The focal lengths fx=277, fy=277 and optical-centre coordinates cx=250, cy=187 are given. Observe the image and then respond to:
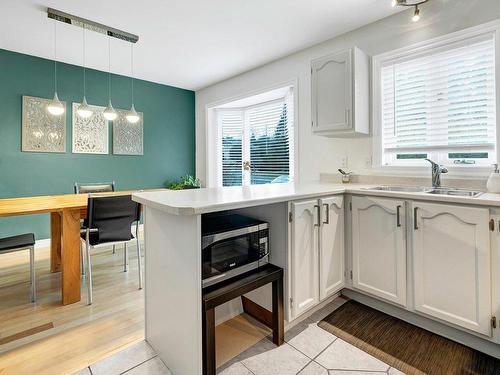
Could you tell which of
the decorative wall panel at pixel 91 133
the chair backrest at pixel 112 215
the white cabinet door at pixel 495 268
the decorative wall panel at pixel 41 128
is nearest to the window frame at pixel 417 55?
the white cabinet door at pixel 495 268

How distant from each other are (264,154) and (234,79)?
4.06ft

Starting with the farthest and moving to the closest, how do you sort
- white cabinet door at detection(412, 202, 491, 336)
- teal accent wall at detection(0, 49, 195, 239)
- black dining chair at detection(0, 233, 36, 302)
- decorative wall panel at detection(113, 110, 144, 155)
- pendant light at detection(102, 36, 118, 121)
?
decorative wall panel at detection(113, 110, 144, 155), teal accent wall at detection(0, 49, 195, 239), pendant light at detection(102, 36, 118, 121), black dining chair at detection(0, 233, 36, 302), white cabinet door at detection(412, 202, 491, 336)

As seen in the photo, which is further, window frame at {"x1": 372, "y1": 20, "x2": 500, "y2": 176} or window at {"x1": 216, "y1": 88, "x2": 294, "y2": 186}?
window at {"x1": 216, "y1": 88, "x2": 294, "y2": 186}

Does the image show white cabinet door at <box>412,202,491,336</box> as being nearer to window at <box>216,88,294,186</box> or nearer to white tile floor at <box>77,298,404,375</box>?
white tile floor at <box>77,298,404,375</box>

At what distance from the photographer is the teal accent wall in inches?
136

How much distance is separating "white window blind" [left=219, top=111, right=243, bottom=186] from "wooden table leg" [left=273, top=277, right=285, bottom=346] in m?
3.20

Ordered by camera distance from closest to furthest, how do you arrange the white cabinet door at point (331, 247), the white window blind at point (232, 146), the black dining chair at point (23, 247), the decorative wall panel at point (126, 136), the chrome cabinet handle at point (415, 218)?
the chrome cabinet handle at point (415, 218) < the white cabinet door at point (331, 247) < the black dining chair at point (23, 247) < the decorative wall panel at point (126, 136) < the white window blind at point (232, 146)

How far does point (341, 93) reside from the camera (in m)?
2.43

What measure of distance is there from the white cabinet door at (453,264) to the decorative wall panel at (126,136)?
406 centimetres

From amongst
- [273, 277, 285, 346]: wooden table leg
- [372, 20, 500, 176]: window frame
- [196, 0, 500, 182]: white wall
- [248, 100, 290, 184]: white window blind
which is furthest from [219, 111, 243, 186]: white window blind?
[273, 277, 285, 346]: wooden table leg

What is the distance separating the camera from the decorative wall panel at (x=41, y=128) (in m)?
3.54

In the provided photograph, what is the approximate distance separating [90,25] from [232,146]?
2.61 m

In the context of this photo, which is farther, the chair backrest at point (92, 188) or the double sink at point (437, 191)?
the chair backrest at point (92, 188)

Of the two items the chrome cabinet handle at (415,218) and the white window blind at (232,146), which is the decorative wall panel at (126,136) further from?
the chrome cabinet handle at (415,218)
